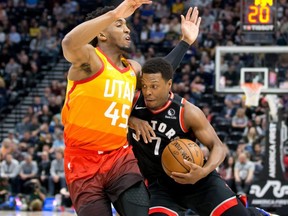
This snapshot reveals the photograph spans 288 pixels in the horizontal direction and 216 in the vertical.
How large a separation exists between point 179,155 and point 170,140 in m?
0.31

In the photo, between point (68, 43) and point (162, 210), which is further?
point (162, 210)

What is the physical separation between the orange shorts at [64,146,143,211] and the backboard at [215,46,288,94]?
9113mm

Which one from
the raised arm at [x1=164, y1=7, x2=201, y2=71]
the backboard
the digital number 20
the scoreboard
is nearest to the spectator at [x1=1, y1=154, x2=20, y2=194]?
the backboard

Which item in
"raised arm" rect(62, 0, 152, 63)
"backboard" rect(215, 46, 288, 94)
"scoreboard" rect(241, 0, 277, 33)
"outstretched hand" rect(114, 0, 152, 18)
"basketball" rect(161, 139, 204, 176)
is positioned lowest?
"backboard" rect(215, 46, 288, 94)

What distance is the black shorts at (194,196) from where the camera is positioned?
682 centimetres

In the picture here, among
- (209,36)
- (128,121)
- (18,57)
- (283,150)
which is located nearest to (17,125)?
(18,57)

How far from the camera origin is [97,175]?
6.45 meters

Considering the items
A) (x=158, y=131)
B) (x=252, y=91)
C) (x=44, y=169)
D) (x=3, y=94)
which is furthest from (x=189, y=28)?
(x=3, y=94)

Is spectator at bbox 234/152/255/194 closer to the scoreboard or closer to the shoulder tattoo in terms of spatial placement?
the scoreboard

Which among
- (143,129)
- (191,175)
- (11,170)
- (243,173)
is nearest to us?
(191,175)

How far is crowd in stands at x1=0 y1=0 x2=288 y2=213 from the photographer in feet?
55.8

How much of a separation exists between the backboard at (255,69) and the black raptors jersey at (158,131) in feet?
28.0

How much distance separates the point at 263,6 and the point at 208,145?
323 inches

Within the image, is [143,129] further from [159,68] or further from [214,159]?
[214,159]
